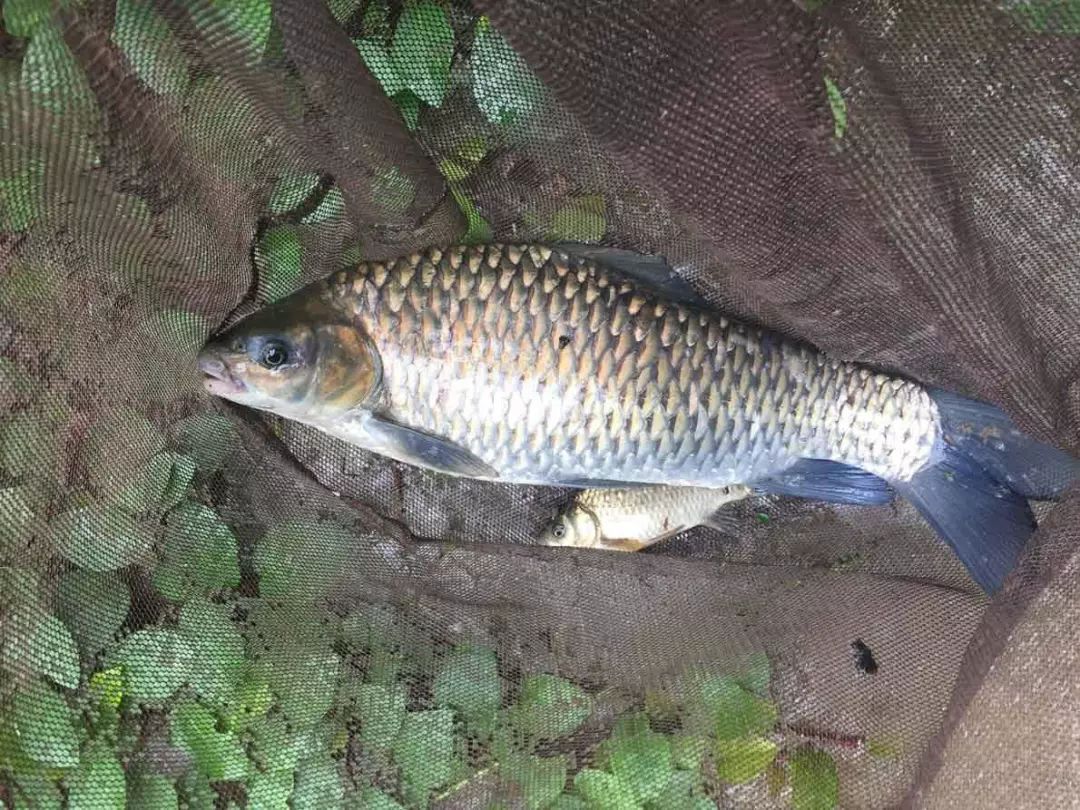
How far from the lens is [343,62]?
1094mm

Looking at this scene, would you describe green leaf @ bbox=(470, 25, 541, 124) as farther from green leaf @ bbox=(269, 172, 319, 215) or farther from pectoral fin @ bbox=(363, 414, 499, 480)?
pectoral fin @ bbox=(363, 414, 499, 480)

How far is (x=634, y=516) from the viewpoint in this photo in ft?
5.73

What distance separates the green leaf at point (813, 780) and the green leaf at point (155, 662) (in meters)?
1.01

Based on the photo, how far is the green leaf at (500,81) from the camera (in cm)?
126

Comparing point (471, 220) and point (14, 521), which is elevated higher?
point (471, 220)

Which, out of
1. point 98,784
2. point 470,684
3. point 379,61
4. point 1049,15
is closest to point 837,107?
point 1049,15

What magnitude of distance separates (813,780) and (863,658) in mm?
241

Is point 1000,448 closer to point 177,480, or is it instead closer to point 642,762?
point 642,762

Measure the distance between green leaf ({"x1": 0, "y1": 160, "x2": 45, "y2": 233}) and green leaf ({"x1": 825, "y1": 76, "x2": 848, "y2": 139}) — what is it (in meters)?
1.01

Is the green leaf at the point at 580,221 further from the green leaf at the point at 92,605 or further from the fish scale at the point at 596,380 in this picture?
the green leaf at the point at 92,605

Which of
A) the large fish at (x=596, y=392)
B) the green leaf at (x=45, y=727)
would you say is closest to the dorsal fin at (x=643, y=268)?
the large fish at (x=596, y=392)

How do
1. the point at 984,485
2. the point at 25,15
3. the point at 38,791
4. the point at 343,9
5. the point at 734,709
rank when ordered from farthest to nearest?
the point at 984,485
the point at 734,709
the point at 343,9
the point at 38,791
the point at 25,15

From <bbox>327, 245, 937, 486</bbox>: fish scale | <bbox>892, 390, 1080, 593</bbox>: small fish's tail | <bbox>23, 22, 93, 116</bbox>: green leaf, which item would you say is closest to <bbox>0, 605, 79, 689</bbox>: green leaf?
<bbox>327, 245, 937, 486</bbox>: fish scale

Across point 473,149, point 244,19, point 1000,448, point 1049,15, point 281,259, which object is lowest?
point 1000,448
